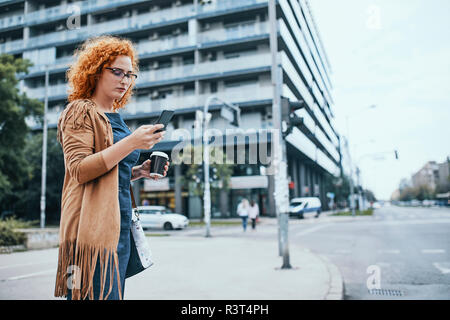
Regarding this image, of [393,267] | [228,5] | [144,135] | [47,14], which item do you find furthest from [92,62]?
[228,5]

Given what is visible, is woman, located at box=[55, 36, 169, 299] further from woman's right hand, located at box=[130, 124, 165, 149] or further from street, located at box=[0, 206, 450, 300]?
street, located at box=[0, 206, 450, 300]

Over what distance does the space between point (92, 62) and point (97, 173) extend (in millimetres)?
393

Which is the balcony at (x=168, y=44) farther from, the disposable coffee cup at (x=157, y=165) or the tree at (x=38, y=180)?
the disposable coffee cup at (x=157, y=165)

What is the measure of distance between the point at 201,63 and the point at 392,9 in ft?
84.0

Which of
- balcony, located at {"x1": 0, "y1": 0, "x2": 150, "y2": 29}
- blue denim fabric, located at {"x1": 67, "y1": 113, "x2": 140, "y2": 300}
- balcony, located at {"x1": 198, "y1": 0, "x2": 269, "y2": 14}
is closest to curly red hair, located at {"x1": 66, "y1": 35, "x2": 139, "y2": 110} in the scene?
blue denim fabric, located at {"x1": 67, "y1": 113, "x2": 140, "y2": 300}

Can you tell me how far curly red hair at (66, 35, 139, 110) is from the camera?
45.6 inches

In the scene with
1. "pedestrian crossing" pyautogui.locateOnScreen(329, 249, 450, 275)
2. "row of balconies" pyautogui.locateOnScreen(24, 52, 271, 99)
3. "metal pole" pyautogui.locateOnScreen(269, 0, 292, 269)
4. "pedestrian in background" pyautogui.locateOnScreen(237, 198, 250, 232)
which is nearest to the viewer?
"pedestrian crossing" pyautogui.locateOnScreen(329, 249, 450, 275)

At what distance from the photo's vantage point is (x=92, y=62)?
3.83 feet

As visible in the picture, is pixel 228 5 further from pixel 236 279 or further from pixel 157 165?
pixel 157 165

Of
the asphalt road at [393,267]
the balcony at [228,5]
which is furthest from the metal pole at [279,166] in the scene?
the balcony at [228,5]

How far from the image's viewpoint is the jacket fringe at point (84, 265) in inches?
42.2

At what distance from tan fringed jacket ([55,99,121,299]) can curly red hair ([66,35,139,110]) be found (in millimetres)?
90

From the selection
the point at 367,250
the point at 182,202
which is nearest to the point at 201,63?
the point at 182,202
